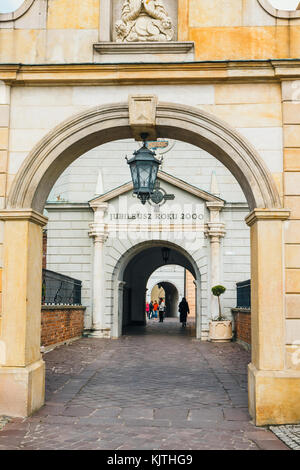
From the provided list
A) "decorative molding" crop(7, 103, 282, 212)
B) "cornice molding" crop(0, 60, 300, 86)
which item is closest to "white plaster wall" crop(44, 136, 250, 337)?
"decorative molding" crop(7, 103, 282, 212)

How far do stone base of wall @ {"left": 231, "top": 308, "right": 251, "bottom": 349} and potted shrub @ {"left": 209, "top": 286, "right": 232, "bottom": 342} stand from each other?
0.88 ft

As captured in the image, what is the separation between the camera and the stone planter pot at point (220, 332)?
54.9 ft

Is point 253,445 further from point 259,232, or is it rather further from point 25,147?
point 25,147

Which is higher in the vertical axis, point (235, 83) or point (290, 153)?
point (235, 83)

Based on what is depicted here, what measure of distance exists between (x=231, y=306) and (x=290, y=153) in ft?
38.1

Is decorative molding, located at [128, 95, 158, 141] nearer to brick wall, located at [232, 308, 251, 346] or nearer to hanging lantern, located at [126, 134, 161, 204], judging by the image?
hanging lantern, located at [126, 134, 161, 204]

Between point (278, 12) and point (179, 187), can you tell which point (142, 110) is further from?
point (179, 187)

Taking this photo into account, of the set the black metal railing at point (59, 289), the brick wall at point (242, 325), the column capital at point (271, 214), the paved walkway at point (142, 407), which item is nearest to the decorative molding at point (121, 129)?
the column capital at point (271, 214)

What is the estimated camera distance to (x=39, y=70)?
7.01m

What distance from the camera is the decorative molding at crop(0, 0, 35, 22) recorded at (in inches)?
283

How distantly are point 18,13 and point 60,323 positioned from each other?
9.09 m

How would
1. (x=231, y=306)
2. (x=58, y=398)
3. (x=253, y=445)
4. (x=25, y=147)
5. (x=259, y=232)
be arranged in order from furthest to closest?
1. (x=231, y=306)
2. (x=58, y=398)
3. (x=25, y=147)
4. (x=259, y=232)
5. (x=253, y=445)

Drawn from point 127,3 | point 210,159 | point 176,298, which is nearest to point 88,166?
point 210,159

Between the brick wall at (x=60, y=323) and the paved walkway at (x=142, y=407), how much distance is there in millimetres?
882
